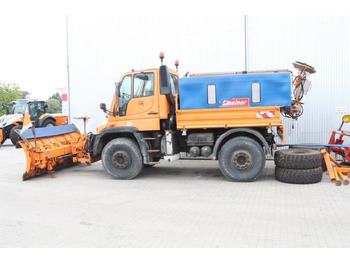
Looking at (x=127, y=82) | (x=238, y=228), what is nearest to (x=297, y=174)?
Result: (x=238, y=228)

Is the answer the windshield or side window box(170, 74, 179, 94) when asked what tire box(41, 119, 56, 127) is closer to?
the windshield

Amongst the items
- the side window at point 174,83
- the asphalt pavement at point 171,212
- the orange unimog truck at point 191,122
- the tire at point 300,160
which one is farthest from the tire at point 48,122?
the tire at point 300,160

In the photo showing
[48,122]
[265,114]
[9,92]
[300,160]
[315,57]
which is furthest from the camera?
[9,92]

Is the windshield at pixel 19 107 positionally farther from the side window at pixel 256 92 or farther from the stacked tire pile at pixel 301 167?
the stacked tire pile at pixel 301 167

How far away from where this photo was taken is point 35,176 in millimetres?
8570

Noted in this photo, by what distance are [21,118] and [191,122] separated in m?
13.7

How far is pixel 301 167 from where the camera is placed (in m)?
6.95

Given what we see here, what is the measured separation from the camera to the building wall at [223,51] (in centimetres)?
1021

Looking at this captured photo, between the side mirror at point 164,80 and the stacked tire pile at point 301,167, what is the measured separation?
305 cm

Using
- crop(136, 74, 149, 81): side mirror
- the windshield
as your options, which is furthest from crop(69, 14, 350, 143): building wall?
the windshield

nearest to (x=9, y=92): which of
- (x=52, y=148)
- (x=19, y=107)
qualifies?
(x=19, y=107)

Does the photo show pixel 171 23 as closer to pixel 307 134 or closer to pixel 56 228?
pixel 307 134

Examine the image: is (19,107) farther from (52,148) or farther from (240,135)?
(240,135)

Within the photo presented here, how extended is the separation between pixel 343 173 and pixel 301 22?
17.8ft
